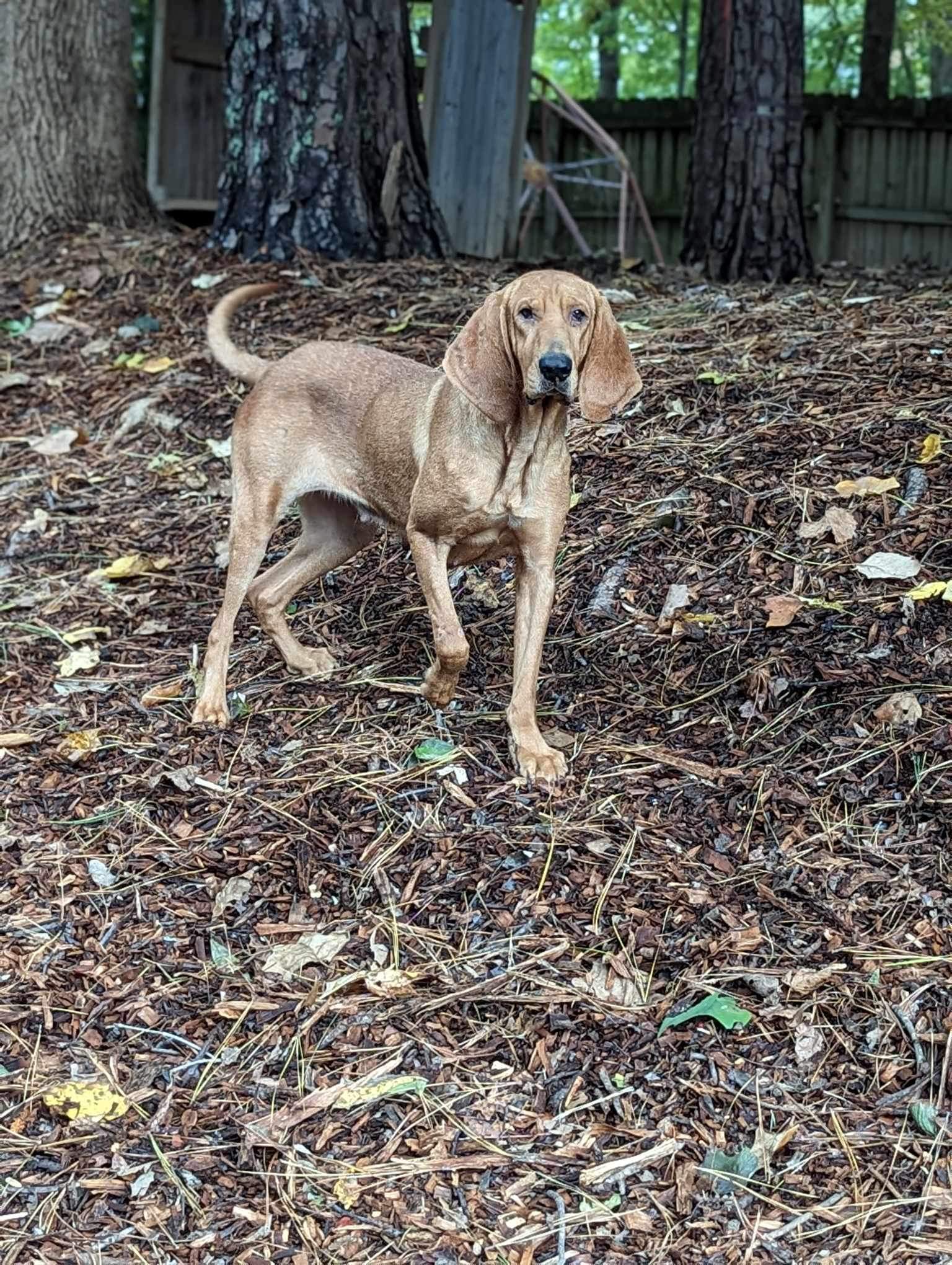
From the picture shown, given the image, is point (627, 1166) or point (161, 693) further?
point (161, 693)

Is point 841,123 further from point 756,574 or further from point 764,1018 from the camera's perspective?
point 764,1018

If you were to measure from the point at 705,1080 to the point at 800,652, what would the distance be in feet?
5.86

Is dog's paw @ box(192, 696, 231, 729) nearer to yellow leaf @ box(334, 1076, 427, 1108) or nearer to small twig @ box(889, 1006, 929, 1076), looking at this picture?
yellow leaf @ box(334, 1076, 427, 1108)

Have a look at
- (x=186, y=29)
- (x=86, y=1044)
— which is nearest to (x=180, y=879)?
(x=86, y=1044)

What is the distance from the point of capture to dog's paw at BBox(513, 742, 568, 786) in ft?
15.1

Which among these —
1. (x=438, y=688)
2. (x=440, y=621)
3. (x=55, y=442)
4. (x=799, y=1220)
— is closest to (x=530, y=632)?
(x=440, y=621)

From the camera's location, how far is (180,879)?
4.35m

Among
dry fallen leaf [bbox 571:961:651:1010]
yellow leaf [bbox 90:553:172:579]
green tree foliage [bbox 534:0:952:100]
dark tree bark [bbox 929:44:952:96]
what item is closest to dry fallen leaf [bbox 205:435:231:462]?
yellow leaf [bbox 90:553:172:579]

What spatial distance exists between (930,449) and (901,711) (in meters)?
1.45

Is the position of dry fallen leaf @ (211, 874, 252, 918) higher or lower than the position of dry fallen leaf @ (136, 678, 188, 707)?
lower

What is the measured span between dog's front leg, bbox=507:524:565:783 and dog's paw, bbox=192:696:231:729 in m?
1.02

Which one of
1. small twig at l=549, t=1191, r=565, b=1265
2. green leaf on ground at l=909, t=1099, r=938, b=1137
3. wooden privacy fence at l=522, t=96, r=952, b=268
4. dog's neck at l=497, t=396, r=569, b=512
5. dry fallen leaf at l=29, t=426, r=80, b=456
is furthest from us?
wooden privacy fence at l=522, t=96, r=952, b=268

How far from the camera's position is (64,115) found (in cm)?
898

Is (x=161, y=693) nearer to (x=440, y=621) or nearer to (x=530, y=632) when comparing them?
(x=440, y=621)
